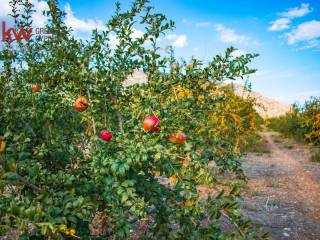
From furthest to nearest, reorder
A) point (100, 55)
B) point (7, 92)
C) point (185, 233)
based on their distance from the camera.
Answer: point (7, 92) < point (100, 55) < point (185, 233)

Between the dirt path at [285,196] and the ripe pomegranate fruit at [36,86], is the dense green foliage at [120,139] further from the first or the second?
the dirt path at [285,196]

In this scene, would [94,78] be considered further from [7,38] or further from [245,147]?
[245,147]

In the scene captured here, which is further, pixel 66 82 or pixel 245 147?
pixel 245 147

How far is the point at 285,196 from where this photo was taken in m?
7.27

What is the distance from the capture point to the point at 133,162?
190 centimetres

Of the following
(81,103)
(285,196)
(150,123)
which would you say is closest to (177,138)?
(150,123)

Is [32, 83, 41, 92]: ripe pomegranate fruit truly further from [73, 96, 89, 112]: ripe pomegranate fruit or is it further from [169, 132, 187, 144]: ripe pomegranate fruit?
[169, 132, 187, 144]: ripe pomegranate fruit

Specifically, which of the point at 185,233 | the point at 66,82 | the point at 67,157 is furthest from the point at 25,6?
the point at 185,233

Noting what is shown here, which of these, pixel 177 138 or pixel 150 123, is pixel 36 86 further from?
pixel 177 138

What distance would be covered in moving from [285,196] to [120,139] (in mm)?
6078

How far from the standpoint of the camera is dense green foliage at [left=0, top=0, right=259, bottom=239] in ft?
6.36

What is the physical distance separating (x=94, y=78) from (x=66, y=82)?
0.91 feet

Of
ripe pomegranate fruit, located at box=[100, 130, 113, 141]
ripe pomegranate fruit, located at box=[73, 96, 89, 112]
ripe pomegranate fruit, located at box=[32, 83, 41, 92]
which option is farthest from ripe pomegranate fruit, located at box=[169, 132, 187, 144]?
ripe pomegranate fruit, located at box=[32, 83, 41, 92]

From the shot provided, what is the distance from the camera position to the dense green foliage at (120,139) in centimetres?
194
